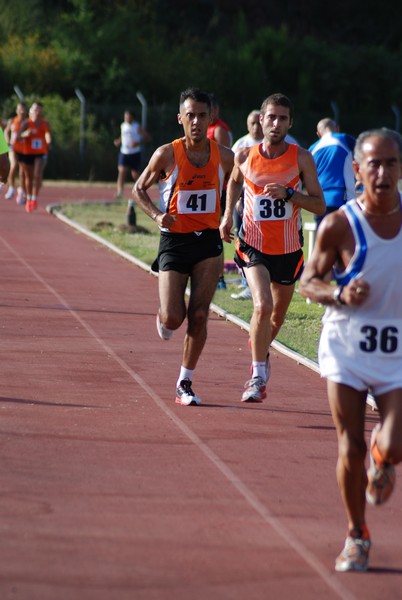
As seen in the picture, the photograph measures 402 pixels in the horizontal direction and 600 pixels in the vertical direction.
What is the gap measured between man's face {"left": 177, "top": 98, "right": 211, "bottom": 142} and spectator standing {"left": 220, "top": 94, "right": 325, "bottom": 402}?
18.9 inches

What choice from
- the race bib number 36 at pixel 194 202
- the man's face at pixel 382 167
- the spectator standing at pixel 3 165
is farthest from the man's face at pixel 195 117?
the man's face at pixel 382 167

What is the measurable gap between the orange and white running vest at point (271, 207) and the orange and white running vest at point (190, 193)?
284 mm

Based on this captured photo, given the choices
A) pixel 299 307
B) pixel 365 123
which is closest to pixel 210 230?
pixel 299 307

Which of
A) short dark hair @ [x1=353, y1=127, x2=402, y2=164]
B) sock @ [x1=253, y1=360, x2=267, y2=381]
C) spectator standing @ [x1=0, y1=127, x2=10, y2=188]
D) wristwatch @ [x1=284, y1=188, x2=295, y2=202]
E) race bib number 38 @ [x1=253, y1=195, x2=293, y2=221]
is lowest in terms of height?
sock @ [x1=253, y1=360, x2=267, y2=381]

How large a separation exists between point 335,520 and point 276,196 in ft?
10.2

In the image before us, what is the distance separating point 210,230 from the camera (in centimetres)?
949

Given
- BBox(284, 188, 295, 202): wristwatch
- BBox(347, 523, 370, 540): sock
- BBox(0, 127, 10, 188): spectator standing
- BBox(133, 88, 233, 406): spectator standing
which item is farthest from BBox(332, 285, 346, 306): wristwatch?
BBox(0, 127, 10, 188): spectator standing

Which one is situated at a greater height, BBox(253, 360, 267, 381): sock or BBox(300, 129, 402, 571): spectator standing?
BBox(300, 129, 402, 571): spectator standing

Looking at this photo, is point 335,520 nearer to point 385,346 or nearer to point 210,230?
point 385,346

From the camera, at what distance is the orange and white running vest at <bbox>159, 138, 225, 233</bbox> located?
9359 millimetres

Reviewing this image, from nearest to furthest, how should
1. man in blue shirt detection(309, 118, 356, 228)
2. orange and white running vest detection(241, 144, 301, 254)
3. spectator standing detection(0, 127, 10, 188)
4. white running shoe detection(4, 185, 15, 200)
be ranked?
orange and white running vest detection(241, 144, 301, 254), spectator standing detection(0, 127, 10, 188), man in blue shirt detection(309, 118, 356, 228), white running shoe detection(4, 185, 15, 200)

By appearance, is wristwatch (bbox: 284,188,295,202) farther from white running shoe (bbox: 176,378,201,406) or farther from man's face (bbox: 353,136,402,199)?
man's face (bbox: 353,136,402,199)

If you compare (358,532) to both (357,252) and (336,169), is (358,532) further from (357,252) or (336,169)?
(336,169)

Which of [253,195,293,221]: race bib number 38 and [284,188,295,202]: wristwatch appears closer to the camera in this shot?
[284,188,295,202]: wristwatch
